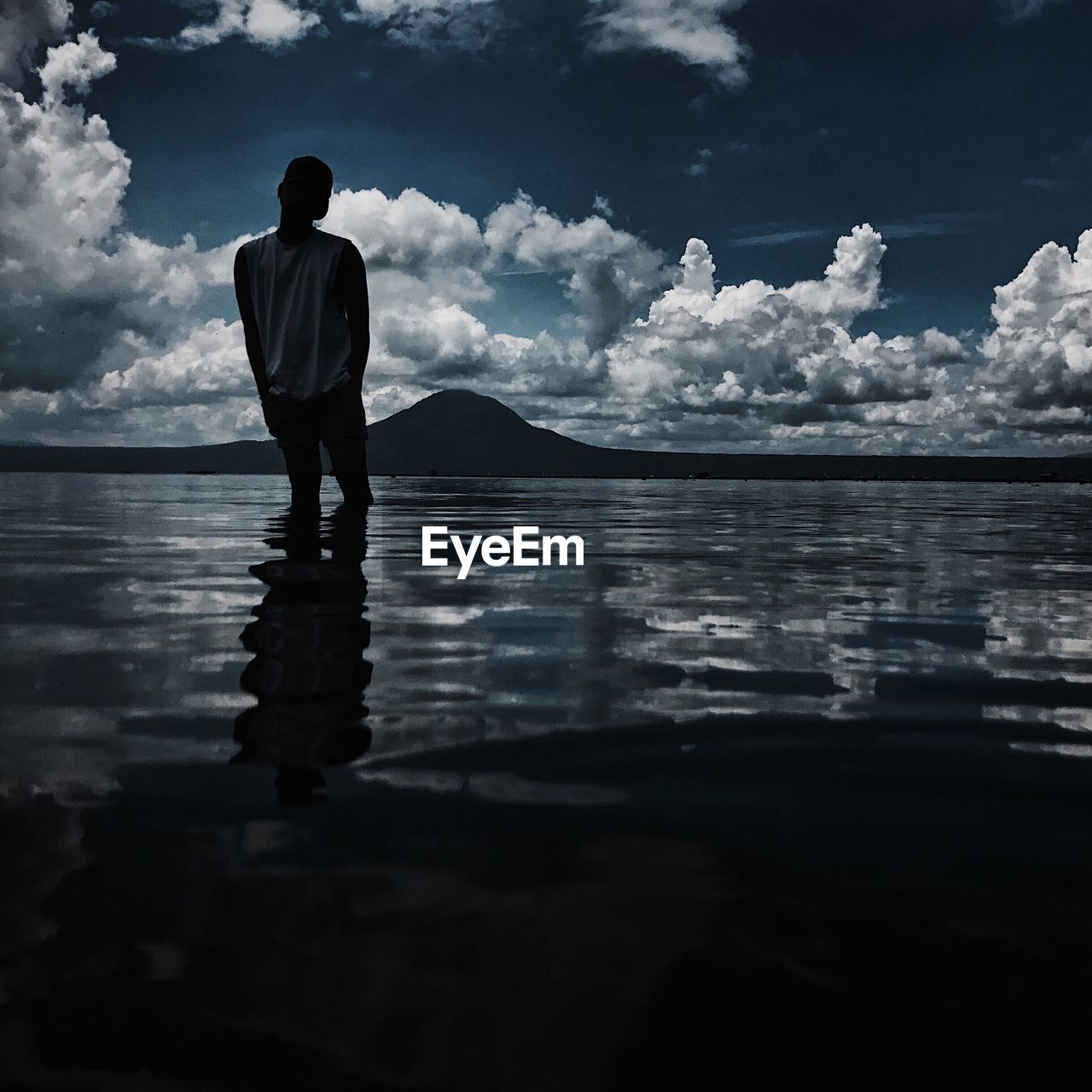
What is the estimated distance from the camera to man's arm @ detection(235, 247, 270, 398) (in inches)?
274

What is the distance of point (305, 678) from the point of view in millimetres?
3090

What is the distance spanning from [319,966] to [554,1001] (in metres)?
0.34

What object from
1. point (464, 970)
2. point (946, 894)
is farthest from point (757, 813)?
point (464, 970)

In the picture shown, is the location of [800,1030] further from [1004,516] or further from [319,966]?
[1004,516]

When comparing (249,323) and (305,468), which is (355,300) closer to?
(249,323)

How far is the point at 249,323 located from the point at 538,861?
6.31 m

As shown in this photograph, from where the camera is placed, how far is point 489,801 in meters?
2.01

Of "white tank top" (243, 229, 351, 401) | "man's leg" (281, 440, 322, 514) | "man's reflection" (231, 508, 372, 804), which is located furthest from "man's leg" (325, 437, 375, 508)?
"man's reflection" (231, 508, 372, 804)

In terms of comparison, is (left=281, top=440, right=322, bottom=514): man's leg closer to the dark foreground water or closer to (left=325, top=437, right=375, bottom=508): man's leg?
(left=325, top=437, right=375, bottom=508): man's leg

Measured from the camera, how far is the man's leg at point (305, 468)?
7.27 meters

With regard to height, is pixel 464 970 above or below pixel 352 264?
below

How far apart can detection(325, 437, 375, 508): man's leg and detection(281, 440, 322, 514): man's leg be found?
13 centimetres

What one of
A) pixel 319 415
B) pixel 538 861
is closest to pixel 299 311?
pixel 319 415

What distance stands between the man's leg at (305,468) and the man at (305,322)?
0.01 metres
